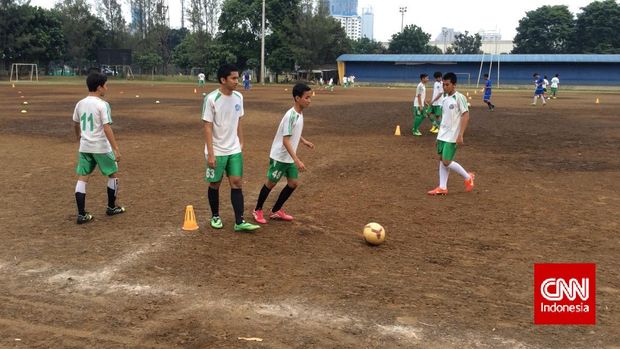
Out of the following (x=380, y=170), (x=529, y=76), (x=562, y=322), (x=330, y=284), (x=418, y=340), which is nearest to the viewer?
(x=418, y=340)

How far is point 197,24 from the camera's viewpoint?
269ft

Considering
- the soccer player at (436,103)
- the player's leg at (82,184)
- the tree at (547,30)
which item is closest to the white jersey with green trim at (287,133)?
the player's leg at (82,184)

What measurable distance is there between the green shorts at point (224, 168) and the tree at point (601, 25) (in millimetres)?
89733

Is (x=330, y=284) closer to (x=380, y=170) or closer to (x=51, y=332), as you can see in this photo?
(x=51, y=332)

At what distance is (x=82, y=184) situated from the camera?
662 centimetres

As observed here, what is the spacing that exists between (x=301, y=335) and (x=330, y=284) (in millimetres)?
1016

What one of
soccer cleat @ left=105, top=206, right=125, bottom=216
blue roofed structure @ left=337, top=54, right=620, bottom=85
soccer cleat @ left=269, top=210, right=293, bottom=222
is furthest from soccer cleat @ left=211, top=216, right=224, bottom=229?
blue roofed structure @ left=337, top=54, right=620, bottom=85

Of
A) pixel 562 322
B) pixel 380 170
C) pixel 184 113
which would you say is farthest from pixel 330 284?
pixel 184 113

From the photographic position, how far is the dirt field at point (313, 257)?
12.8 feet

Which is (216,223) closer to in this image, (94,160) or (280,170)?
(280,170)

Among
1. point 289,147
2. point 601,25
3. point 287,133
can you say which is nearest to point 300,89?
point 287,133

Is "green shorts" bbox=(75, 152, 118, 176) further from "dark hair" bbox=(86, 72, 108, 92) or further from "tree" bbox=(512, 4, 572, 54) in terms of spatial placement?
"tree" bbox=(512, 4, 572, 54)

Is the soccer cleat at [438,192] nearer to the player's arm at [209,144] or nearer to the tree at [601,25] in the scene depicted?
the player's arm at [209,144]

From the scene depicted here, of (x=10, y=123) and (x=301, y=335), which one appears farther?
(x=10, y=123)
